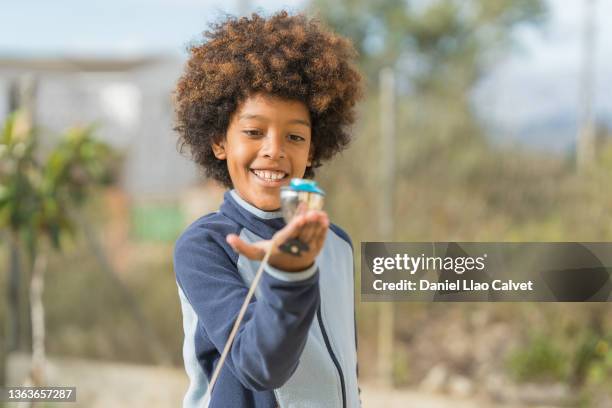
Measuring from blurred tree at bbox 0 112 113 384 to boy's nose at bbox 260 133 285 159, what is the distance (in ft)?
9.68

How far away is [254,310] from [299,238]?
0.16 meters

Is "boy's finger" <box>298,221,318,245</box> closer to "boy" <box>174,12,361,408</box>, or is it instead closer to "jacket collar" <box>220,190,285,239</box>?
"boy" <box>174,12,361,408</box>

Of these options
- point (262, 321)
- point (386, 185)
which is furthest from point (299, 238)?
point (386, 185)

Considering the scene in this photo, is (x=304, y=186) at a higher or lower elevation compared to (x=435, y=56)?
lower

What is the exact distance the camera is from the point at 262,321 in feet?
3.72

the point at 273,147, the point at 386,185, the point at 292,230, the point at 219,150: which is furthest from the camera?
the point at 386,185

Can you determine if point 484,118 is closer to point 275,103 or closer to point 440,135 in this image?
point 440,135

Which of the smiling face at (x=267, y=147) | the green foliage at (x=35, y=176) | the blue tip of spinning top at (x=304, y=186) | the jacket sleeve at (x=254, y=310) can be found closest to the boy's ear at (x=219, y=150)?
the smiling face at (x=267, y=147)

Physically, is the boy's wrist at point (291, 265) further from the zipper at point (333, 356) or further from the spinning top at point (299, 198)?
the zipper at point (333, 356)

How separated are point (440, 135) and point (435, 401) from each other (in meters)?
1.65

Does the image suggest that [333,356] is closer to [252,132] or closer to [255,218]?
[255,218]

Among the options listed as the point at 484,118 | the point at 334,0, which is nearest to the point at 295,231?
the point at 484,118

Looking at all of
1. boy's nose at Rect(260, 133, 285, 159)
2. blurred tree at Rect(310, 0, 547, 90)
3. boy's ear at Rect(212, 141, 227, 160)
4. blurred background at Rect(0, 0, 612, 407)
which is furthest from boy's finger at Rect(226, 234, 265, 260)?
blurred tree at Rect(310, 0, 547, 90)

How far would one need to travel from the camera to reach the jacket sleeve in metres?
1.11
